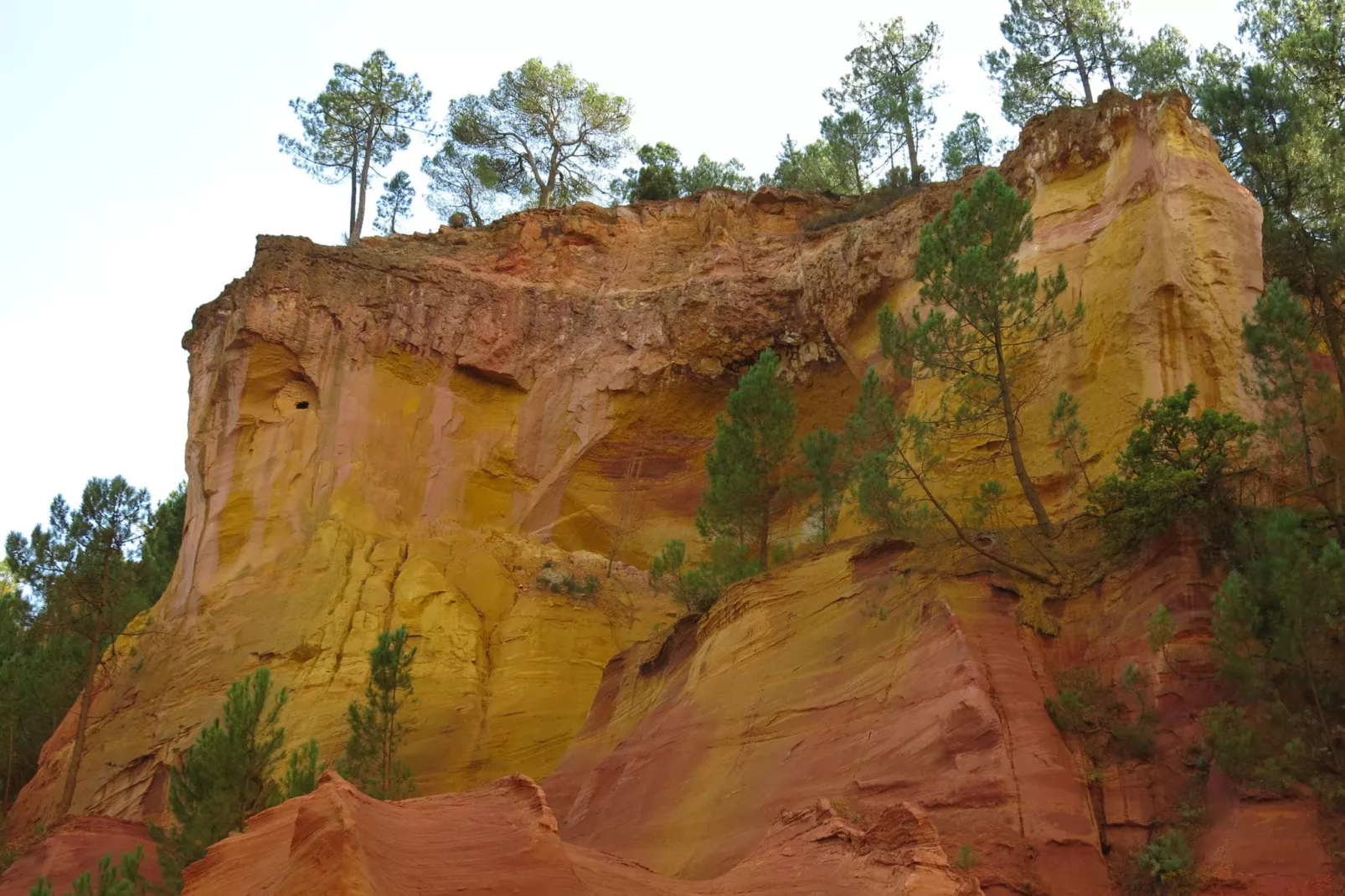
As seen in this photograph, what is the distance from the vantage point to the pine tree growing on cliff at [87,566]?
26.5 meters

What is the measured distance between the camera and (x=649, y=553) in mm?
30984

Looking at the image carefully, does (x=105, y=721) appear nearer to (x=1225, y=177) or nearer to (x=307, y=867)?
(x=307, y=867)

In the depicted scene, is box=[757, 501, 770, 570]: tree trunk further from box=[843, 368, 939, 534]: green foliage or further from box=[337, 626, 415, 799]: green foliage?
box=[337, 626, 415, 799]: green foliage

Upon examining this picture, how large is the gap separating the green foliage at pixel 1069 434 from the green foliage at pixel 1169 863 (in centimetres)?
649

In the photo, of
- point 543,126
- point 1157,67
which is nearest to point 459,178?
point 543,126

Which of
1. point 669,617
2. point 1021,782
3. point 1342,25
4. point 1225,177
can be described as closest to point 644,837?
point 1021,782

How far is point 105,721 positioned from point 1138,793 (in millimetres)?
21891

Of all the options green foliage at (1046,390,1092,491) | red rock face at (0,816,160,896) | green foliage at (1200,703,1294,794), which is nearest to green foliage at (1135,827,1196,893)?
green foliage at (1200,703,1294,794)

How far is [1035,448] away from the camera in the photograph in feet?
68.7

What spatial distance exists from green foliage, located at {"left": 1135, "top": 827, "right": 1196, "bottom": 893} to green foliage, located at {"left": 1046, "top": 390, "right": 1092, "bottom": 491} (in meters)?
A: 6.49

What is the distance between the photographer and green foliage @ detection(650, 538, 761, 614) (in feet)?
72.1

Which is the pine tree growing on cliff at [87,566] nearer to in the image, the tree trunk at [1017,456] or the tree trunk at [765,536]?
the tree trunk at [765,536]

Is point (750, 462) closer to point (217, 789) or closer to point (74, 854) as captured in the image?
point (217, 789)

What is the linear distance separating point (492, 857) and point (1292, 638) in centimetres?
871
